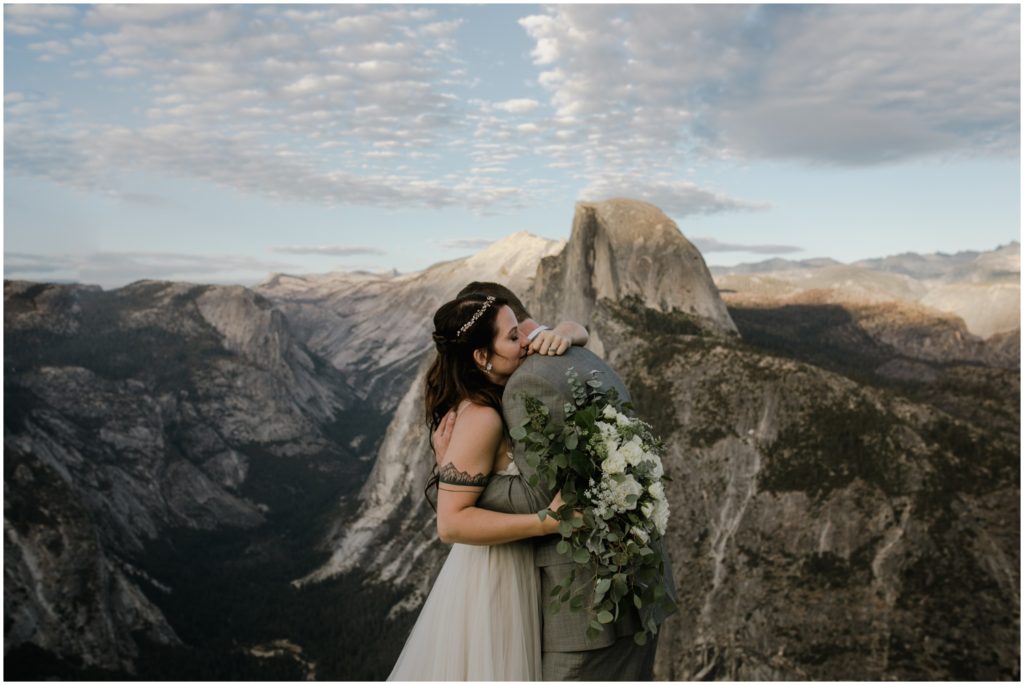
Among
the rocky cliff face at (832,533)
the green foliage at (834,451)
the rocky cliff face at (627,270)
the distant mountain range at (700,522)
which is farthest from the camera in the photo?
the rocky cliff face at (627,270)

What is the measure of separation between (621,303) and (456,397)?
12265cm

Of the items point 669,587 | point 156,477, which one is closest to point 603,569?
point 669,587

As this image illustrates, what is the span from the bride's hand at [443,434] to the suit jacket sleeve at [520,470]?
46 cm

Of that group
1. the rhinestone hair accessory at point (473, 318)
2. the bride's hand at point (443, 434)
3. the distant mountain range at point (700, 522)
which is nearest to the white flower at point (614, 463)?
the bride's hand at point (443, 434)

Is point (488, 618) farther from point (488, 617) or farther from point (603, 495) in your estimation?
point (603, 495)

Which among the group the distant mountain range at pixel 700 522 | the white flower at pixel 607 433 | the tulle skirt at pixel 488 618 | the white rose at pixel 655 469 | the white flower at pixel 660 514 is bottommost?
the distant mountain range at pixel 700 522

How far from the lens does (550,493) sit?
247 inches

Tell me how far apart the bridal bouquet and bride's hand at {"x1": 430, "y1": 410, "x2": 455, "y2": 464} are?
758 millimetres

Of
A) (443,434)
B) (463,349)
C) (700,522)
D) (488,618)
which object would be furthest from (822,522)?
(463,349)

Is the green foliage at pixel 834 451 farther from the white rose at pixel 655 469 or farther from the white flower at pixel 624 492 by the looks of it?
the white flower at pixel 624 492

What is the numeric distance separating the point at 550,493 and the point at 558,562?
1.88ft

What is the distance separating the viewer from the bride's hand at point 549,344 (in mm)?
6348

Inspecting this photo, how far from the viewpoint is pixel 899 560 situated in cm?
7819

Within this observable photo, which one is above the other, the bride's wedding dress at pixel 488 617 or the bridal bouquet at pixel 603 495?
the bridal bouquet at pixel 603 495
